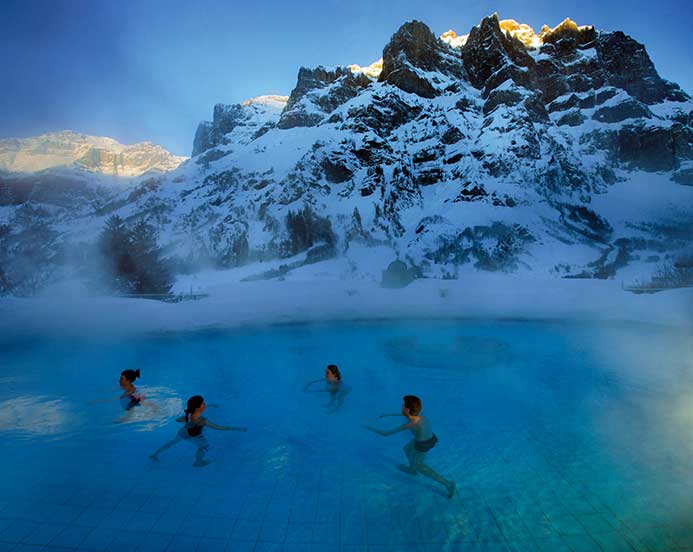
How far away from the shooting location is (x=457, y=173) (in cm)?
4788

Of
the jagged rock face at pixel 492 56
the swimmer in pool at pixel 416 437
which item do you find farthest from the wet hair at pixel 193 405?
the jagged rock face at pixel 492 56

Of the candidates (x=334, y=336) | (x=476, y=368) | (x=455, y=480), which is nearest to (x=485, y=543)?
(x=455, y=480)

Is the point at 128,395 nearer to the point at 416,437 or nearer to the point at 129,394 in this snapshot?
the point at 129,394

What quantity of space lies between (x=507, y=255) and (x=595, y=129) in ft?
129

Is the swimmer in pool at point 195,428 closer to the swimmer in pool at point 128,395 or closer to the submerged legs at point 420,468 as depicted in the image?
the swimmer in pool at point 128,395

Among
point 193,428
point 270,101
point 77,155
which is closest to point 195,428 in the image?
point 193,428

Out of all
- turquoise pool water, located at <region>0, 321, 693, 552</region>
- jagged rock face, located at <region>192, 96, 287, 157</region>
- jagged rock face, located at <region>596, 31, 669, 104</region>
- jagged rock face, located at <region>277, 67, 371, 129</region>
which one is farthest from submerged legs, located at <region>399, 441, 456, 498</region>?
jagged rock face, located at <region>192, 96, 287, 157</region>

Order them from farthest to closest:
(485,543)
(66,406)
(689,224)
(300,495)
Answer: (689,224) < (66,406) < (300,495) < (485,543)

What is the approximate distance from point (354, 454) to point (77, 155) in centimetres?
7291

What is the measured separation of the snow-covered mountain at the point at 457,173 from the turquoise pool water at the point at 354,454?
2422cm

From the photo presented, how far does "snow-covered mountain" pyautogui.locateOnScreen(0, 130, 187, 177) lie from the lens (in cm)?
2995

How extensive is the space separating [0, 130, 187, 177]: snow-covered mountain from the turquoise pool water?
24649 millimetres

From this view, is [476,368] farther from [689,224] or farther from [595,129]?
[595,129]

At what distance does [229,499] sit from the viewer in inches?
138
